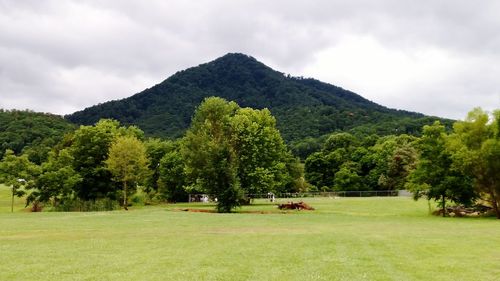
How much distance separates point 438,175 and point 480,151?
447cm

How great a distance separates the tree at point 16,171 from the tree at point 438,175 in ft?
144

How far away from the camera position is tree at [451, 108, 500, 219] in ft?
143

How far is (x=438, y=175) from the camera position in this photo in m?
46.3

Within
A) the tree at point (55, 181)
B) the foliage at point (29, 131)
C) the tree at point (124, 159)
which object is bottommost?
the tree at point (55, 181)

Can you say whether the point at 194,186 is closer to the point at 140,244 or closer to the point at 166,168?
the point at 166,168

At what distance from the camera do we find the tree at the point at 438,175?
45.5 meters

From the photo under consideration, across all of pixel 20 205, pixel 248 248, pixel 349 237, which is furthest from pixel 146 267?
pixel 20 205

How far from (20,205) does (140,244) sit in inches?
2083

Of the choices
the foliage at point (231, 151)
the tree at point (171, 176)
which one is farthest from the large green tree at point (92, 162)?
the tree at point (171, 176)

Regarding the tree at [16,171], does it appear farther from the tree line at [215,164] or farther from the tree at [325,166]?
the tree at [325,166]

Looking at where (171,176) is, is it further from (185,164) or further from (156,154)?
(185,164)

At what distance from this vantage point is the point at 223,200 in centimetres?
5519

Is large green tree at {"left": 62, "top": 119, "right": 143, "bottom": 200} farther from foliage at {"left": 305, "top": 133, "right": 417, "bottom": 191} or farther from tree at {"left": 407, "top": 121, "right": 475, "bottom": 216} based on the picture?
foliage at {"left": 305, "top": 133, "right": 417, "bottom": 191}

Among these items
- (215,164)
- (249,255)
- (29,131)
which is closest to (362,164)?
(215,164)
